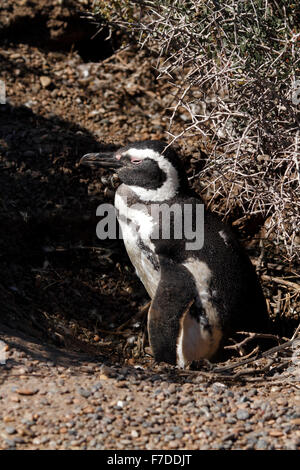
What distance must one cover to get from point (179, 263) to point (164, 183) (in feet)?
1.36

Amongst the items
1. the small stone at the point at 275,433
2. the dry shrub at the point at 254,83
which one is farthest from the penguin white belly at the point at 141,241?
the small stone at the point at 275,433

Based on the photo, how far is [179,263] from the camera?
322 cm

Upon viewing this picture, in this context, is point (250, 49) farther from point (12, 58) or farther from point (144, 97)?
point (12, 58)

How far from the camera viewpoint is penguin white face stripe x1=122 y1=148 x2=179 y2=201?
129 inches

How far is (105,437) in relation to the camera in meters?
2.18

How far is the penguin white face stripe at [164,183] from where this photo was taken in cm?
328

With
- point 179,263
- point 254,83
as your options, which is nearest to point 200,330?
point 179,263

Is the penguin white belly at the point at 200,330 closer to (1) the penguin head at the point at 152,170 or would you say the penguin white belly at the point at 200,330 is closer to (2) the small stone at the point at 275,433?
(1) the penguin head at the point at 152,170

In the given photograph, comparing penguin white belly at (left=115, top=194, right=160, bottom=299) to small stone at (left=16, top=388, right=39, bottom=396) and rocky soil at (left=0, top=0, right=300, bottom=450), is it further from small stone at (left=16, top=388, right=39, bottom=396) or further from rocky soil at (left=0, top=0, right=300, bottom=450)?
small stone at (left=16, top=388, right=39, bottom=396)

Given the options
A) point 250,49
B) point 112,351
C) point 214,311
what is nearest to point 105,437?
point 214,311

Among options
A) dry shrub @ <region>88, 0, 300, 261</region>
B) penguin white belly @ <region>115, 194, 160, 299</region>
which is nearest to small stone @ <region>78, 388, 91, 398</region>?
penguin white belly @ <region>115, 194, 160, 299</region>

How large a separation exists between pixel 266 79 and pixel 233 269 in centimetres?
91

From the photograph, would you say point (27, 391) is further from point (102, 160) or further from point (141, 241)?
point (102, 160)

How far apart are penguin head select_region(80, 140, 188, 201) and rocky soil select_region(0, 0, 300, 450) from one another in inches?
9.1
